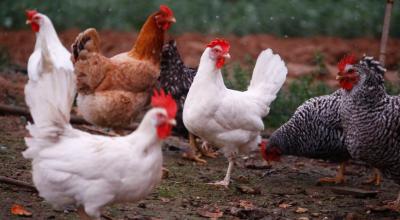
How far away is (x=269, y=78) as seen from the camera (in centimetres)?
668

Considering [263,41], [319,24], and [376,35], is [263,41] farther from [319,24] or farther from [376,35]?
[376,35]

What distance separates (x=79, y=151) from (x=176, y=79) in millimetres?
3300

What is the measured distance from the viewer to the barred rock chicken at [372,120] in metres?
5.52

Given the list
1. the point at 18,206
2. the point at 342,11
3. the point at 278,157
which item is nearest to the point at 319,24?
the point at 342,11

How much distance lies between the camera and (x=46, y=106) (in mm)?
4355

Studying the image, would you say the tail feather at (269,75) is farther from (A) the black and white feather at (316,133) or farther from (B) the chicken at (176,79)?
(B) the chicken at (176,79)

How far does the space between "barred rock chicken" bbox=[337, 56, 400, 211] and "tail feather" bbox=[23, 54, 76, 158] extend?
2.54 metres

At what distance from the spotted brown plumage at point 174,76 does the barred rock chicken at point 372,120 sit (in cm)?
227

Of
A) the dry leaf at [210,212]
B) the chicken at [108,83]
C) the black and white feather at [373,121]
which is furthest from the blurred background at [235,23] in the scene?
the dry leaf at [210,212]

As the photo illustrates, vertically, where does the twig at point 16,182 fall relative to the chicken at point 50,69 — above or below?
below

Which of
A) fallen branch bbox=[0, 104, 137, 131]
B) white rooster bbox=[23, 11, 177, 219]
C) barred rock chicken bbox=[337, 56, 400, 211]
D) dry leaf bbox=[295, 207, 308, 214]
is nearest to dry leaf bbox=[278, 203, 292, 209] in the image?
dry leaf bbox=[295, 207, 308, 214]

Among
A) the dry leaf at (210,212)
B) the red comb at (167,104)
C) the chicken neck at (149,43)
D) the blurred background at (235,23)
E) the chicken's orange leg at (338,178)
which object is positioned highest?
the blurred background at (235,23)

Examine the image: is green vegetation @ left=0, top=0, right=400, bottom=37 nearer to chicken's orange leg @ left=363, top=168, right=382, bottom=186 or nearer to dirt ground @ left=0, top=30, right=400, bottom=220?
dirt ground @ left=0, top=30, right=400, bottom=220

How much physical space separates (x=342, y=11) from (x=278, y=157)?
816cm
